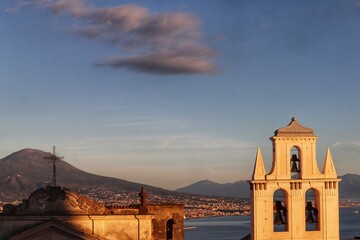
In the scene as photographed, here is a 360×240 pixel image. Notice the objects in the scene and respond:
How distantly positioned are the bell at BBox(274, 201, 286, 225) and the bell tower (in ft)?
1.16

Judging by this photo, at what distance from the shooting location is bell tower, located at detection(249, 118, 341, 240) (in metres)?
37.6

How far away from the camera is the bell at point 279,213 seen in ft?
126

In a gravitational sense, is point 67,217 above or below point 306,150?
below

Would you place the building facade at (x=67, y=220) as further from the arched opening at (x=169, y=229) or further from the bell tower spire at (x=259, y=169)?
the bell tower spire at (x=259, y=169)

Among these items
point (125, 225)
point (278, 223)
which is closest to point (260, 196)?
point (278, 223)

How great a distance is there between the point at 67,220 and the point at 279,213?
9.55 metres

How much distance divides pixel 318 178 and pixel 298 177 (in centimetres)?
91

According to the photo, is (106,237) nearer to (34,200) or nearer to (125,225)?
(125,225)

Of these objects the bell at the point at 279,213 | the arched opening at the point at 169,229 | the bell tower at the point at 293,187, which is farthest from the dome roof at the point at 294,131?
the arched opening at the point at 169,229

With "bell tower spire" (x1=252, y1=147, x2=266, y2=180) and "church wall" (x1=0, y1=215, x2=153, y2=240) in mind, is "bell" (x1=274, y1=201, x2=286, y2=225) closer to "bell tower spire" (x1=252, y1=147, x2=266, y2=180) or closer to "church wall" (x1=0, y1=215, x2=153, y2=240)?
"bell tower spire" (x1=252, y1=147, x2=266, y2=180)

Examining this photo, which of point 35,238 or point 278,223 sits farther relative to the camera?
point 278,223

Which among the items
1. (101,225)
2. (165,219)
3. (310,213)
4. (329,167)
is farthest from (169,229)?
(329,167)

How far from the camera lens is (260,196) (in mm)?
37750

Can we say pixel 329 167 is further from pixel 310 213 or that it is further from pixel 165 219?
pixel 165 219
